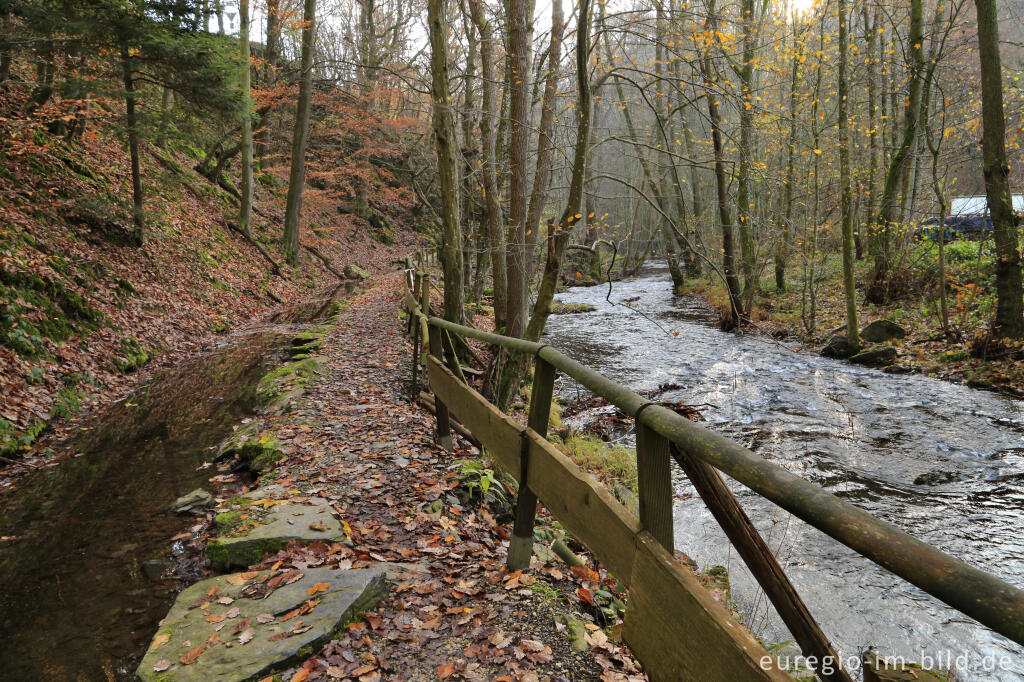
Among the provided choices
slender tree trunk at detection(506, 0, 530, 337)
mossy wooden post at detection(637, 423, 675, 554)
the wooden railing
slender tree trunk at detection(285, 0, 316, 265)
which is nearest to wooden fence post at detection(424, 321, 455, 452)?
slender tree trunk at detection(506, 0, 530, 337)

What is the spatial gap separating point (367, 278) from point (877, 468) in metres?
21.2

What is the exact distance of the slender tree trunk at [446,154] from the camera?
8.38 m

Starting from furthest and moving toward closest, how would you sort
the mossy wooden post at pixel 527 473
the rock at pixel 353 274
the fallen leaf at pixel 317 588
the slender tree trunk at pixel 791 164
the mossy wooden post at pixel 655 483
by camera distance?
the rock at pixel 353 274 < the slender tree trunk at pixel 791 164 < the fallen leaf at pixel 317 588 < the mossy wooden post at pixel 527 473 < the mossy wooden post at pixel 655 483

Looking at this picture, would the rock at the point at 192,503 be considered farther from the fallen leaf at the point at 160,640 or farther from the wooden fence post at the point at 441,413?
the wooden fence post at the point at 441,413

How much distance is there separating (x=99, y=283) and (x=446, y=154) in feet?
23.5

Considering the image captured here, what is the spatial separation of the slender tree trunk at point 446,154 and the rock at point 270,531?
5.26 meters

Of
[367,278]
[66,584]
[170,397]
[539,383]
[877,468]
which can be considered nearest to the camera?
[539,383]

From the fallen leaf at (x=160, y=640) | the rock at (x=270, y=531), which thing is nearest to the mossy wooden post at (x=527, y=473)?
the rock at (x=270, y=531)

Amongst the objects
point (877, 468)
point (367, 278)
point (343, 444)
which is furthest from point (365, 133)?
point (877, 468)

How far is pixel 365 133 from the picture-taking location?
2884 cm

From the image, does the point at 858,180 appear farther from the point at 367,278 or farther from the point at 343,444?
the point at 367,278

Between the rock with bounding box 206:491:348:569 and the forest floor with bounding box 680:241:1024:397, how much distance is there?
35.0 feet

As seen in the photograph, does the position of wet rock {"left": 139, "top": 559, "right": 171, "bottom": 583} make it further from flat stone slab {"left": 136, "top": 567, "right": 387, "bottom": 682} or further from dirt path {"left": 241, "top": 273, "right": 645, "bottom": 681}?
dirt path {"left": 241, "top": 273, "right": 645, "bottom": 681}

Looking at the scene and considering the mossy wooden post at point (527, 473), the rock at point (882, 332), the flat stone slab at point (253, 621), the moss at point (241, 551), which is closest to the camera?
the flat stone slab at point (253, 621)
